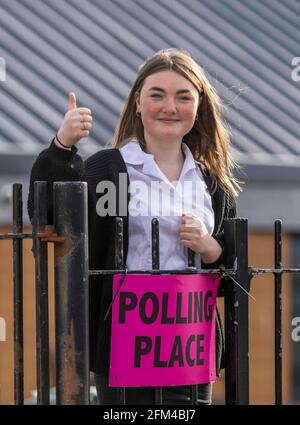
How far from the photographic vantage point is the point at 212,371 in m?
2.99

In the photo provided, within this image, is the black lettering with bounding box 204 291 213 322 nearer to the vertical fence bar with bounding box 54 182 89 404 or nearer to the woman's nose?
the vertical fence bar with bounding box 54 182 89 404

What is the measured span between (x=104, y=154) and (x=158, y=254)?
0.32 meters

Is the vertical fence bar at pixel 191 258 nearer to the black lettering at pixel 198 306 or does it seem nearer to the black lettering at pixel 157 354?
the black lettering at pixel 198 306

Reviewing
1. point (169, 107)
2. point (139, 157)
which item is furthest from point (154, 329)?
point (169, 107)

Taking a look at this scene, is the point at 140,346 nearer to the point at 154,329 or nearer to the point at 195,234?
the point at 154,329

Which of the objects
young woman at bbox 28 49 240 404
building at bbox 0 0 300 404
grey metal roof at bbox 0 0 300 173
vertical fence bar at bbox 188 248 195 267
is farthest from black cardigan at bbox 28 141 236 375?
grey metal roof at bbox 0 0 300 173

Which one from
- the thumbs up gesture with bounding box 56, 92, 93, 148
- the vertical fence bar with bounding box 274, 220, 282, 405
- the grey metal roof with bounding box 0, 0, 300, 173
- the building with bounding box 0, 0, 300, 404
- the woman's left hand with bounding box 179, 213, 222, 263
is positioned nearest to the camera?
the thumbs up gesture with bounding box 56, 92, 93, 148

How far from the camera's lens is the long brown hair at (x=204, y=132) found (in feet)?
10.1

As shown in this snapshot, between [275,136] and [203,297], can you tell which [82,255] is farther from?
[275,136]

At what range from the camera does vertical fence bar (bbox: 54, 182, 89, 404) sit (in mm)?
2787

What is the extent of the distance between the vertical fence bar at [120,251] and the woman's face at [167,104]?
296 mm

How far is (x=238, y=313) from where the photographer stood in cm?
299

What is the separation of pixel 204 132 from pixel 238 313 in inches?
20.0

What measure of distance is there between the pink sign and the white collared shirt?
95 mm
